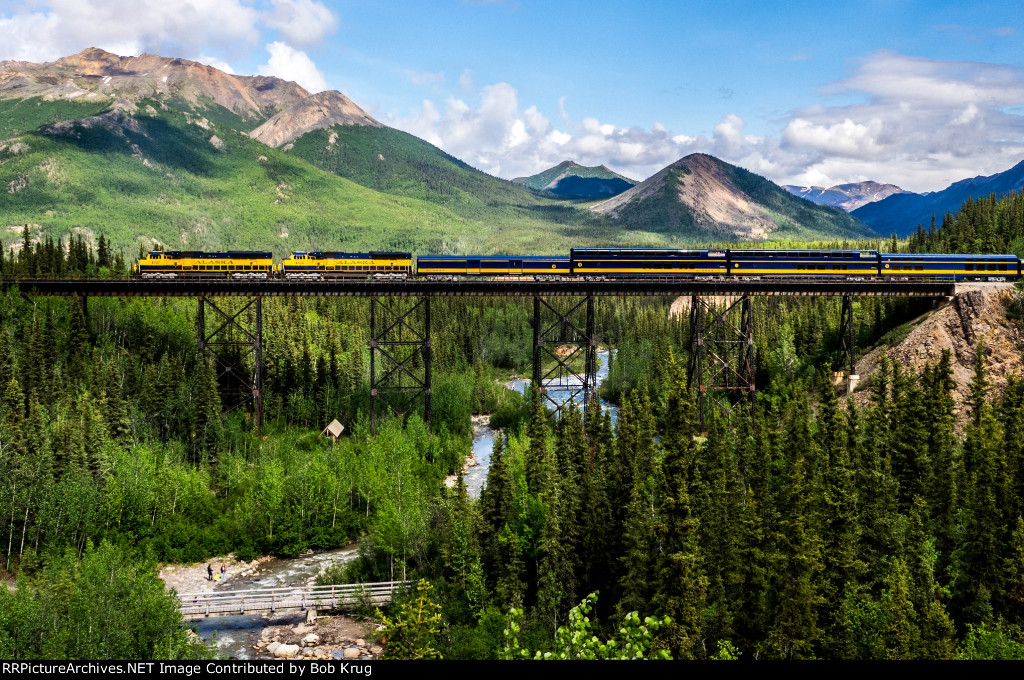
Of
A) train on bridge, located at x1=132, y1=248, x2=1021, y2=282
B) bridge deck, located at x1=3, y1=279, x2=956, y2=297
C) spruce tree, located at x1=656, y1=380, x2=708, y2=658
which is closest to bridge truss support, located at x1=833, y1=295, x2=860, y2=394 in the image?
bridge deck, located at x1=3, y1=279, x2=956, y2=297

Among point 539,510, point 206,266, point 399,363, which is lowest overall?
point 539,510

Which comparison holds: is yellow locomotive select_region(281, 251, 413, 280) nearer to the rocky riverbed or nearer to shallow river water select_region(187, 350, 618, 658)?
shallow river water select_region(187, 350, 618, 658)

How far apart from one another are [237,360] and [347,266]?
16984 millimetres

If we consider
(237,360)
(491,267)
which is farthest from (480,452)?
(237,360)

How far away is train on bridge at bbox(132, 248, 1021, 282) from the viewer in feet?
244

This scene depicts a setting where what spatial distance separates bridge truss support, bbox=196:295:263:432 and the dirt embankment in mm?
56550

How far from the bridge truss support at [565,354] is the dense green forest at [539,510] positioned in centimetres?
853

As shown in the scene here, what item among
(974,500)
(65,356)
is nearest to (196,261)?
(65,356)

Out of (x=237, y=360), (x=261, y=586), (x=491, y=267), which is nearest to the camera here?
(x=261, y=586)

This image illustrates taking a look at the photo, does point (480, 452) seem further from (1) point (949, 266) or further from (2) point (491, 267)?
(1) point (949, 266)

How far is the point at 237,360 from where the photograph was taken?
8262cm

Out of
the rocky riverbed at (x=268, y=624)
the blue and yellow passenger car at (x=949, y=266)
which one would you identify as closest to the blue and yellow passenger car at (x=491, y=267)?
the rocky riverbed at (x=268, y=624)
